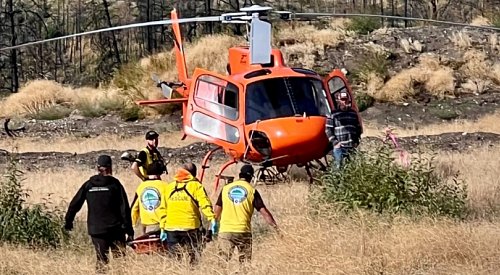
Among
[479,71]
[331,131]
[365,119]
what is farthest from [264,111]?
[479,71]

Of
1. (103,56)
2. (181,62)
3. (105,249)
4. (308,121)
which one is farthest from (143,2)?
(105,249)

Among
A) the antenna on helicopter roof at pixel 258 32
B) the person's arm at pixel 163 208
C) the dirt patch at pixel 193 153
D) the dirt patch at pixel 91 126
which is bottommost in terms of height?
the dirt patch at pixel 91 126

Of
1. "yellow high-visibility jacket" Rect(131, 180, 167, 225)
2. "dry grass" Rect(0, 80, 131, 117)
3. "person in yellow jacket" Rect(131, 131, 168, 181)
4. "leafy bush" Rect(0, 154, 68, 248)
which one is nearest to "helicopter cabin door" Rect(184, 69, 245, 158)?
"person in yellow jacket" Rect(131, 131, 168, 181)

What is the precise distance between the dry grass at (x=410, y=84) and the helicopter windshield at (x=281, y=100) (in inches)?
671

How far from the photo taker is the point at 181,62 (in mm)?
19625

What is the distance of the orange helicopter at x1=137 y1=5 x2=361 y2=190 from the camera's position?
48.0 feet

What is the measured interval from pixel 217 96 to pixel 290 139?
212cm

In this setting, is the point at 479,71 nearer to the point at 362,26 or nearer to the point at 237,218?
the point at 362,26

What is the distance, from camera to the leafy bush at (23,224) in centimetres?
1155

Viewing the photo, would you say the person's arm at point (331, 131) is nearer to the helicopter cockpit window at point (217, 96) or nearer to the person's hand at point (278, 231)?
the helicopter cockpit window at point (217, 96)

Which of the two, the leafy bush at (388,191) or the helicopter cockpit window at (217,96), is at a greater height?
the helicopter cockpit window at (217,96)

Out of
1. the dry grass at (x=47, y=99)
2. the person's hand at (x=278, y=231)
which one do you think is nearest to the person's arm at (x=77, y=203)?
the person's hand at (x=278, y=231)

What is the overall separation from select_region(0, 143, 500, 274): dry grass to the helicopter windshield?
11.4 ft

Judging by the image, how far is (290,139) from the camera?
1445cm
